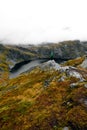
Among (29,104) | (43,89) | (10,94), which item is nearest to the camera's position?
(29,104)

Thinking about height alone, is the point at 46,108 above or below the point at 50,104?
below

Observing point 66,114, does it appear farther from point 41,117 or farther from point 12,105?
point 12,105

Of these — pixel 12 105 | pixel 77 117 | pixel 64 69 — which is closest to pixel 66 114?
pixel 77 117

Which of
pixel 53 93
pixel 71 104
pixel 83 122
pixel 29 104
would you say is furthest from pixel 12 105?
pixel 83 122

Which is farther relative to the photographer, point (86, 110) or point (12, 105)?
point (12, 105)

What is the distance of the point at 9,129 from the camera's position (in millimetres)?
75688

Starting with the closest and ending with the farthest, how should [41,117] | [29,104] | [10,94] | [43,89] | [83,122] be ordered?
[83,122], [41,117], [29,104], [43,89], [10,94]

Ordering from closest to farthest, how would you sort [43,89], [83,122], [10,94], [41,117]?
[83,122] → [41,117] → [43,89] → [10,94]

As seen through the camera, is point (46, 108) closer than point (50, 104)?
Yes

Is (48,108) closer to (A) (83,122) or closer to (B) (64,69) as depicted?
(A) (83,122)

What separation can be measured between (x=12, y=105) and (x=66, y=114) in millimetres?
19867

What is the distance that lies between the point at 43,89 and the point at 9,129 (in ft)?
75.2

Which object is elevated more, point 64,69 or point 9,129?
point 64,69

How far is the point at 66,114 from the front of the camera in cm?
7588
